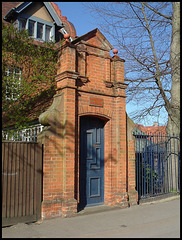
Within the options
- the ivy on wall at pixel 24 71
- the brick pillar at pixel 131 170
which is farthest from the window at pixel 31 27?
the brick pillar at pixel 131 170

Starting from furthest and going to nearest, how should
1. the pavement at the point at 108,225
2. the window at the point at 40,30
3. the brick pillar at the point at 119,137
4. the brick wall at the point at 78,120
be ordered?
the window at the point at 40,30 → the brick pillar at the point at 119,137 → the brick wall at the point at 78,120 → the pavement at the point at 108,225

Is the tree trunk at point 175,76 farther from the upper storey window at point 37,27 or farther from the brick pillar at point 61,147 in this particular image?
the upper storey window at point 37,27

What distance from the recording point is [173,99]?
11.6 metres

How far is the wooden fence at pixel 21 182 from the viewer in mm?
6016

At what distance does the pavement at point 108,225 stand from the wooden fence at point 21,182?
271 millimetres

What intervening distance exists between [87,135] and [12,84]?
2.75 metres

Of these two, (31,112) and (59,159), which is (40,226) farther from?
(31,112)

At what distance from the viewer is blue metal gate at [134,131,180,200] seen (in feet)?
31.0

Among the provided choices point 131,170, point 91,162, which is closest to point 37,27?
point 91,162

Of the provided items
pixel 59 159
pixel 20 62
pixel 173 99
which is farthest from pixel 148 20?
pixel 59 159

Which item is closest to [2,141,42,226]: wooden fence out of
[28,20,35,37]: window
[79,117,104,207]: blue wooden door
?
[79,117,104,207]: blue wooden door

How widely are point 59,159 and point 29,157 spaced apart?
86 centimetres

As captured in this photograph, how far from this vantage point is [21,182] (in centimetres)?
627

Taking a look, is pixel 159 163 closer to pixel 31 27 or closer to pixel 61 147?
pixel 61 147
